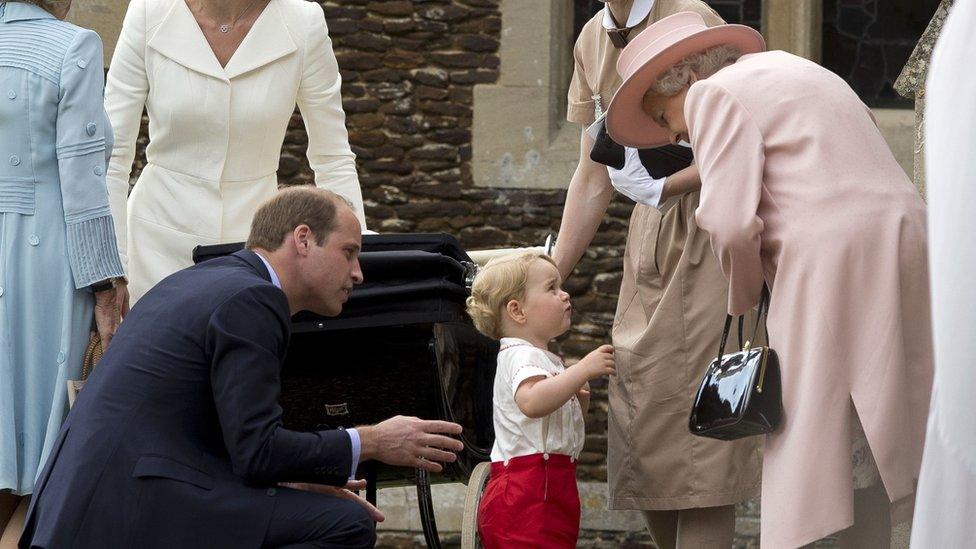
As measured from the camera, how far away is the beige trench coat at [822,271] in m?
3.29

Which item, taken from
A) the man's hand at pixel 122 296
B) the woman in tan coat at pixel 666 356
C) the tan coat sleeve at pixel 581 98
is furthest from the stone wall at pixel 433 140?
the man's hand at pixel 122 296

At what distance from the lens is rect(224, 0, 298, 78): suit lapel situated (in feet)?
15.3

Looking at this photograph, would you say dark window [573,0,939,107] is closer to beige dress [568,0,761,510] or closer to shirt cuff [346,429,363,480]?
beige dress [568,0,761,510]

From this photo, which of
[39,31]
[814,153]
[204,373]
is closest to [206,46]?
[39,31]

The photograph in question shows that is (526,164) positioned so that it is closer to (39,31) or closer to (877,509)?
(39,31)

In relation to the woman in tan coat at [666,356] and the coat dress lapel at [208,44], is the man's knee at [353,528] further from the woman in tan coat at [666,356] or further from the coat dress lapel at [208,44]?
the coat dress lapel at [208,44]

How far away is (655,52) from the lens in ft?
12.6

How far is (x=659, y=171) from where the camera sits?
4551 mm

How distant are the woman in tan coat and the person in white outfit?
8.27 feet

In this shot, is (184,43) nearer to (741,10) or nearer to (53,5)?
(53,5)

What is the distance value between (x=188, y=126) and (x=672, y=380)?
1.61 meters

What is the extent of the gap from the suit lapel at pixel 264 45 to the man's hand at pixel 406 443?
51.8 inches

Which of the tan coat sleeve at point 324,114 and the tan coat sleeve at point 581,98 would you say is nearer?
the tan coat sleeve at point 324,114

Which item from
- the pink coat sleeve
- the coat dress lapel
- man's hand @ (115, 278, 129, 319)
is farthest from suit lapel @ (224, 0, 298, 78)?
the pink coat sleeve
